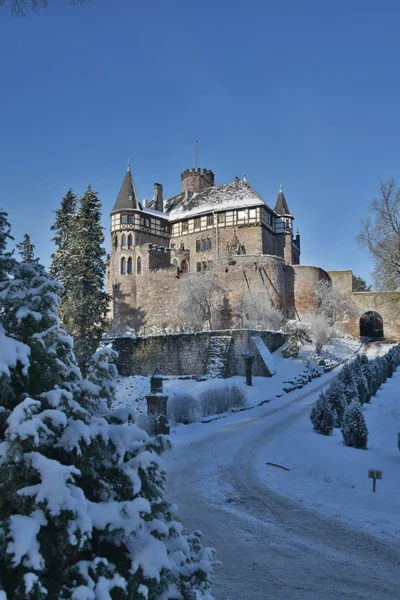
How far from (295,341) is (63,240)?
59.6 feet

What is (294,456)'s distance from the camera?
14188mm

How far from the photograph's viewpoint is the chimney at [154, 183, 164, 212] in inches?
2459

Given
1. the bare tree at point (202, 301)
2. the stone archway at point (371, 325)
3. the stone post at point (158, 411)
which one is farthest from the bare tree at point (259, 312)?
the stone post at point (158, 411)

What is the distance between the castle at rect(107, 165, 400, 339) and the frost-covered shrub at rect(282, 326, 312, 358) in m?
9.04

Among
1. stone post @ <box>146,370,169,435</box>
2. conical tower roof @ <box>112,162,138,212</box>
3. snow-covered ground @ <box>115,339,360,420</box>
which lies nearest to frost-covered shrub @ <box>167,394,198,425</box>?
stone post @ <box>146,370,169,435</box>

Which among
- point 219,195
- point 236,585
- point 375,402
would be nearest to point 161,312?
point 219,195

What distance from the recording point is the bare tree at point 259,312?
43.6 metres

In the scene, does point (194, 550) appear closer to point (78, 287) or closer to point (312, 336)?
point (78, 287)

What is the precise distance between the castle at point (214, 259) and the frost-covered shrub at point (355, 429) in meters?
31.9

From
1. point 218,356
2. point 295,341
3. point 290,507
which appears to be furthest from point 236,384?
point 290,507

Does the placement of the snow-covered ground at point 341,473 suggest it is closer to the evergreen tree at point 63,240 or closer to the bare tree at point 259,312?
the evergreen tree at point 63,240

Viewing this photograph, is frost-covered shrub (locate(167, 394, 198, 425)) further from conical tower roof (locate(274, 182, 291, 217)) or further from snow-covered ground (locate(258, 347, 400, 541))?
conical tower roof (locate(274, 182, 291, 217))

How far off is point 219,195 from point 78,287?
3064 cm

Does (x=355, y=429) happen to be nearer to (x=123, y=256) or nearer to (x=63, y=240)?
(x=63, y=240)
